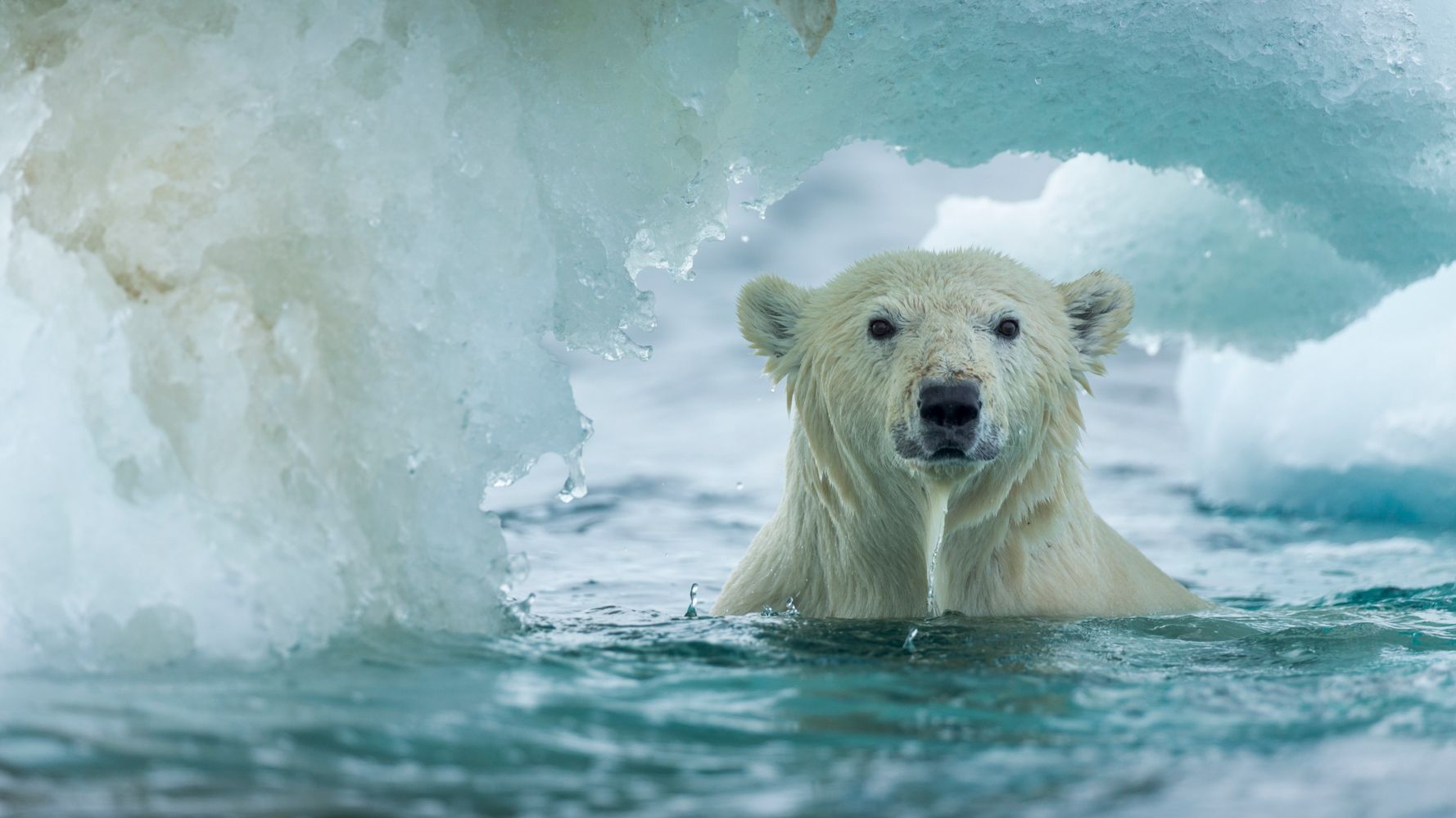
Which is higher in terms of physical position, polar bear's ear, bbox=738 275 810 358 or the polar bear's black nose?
polar bear's ear, bbox=738 275 810 358

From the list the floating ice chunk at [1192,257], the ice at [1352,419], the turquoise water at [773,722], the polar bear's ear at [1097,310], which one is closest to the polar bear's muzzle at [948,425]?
the turquoise water at [773,722]

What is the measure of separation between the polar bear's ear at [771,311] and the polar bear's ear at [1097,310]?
92 centimetres

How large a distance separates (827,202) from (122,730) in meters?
14.6

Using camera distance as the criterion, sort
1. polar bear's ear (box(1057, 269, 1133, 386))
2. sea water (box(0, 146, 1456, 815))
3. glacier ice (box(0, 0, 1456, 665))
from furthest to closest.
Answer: polar bear's ear (box(1057, 269, 1133, 386)), glacier ice (box(0, 0, 1456, 665)), sea water (box(0, 146, 1456, 815))

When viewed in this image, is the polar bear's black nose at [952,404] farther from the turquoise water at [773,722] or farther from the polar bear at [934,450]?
the turquoise water at [773,722]

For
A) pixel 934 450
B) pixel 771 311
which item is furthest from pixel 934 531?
pixel 771 311

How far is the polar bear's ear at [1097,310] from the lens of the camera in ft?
17.2

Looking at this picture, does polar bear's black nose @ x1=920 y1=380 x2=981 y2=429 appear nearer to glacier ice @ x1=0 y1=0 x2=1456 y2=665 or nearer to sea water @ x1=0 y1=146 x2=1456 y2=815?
sea water @ x1=0 y1=146 x2=1456 y2=815

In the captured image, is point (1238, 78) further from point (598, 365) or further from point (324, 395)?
point (598, 365)

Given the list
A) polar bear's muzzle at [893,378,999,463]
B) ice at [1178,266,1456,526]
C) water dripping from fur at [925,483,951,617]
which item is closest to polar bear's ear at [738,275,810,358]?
water dripping from fur at [925,483,951,617]

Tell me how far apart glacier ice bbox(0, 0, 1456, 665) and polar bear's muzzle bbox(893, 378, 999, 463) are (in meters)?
0.98

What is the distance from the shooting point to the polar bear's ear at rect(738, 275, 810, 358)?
5.32m

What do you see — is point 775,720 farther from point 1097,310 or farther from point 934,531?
point 1097,310

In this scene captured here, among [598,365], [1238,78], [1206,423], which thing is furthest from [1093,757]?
[598,365]
